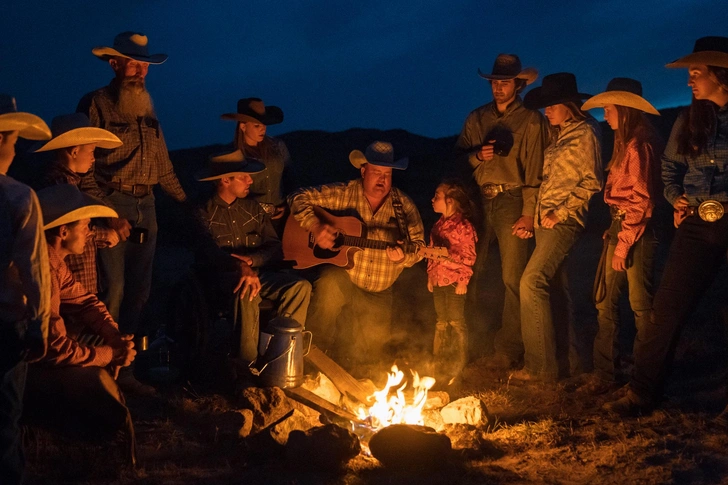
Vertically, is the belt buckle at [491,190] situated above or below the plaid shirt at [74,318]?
above

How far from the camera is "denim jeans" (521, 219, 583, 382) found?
5.96m

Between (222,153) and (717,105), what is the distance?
3.84m

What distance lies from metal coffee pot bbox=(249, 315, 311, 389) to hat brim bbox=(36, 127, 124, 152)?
185 centimetres

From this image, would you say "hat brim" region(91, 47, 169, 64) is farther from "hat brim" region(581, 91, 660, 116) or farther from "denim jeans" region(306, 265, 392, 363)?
"hat brim" region(581, 91, 660, 116)

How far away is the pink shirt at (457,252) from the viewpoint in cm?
650

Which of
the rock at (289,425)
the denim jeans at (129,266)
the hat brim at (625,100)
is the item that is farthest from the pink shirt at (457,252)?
the denim jeans at (129,266)

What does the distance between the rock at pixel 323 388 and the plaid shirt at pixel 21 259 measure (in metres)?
2.78

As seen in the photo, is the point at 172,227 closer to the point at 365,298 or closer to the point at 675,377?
the point at 365,298

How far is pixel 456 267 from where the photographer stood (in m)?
6.52

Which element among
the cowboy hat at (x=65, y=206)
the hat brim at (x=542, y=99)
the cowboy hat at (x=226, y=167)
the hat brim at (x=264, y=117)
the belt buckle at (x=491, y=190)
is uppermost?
the hat brim at (x=542, y=99)

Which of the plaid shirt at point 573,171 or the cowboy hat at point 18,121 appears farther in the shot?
the plaid shirt at point 573,171

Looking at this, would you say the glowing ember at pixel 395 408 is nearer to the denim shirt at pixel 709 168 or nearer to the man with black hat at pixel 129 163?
the man with black hat at pixel 129 163

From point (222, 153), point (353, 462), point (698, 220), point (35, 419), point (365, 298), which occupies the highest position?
point (222, 153)

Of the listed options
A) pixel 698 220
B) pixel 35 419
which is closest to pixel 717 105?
pixel 698 220
